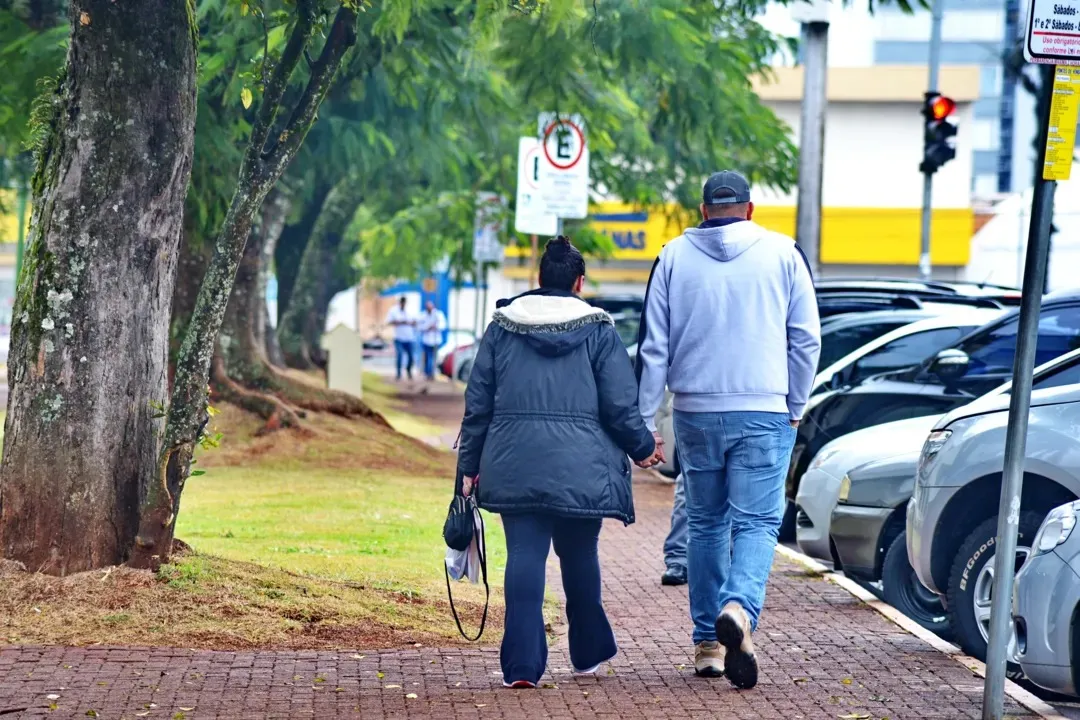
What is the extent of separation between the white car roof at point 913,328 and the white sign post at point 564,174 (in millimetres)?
2702

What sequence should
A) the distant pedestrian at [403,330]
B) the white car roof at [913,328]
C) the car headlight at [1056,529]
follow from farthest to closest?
1. the distant pedestrian at [403,330]
2. the white car roof at [913,328]
3. the car headlight at [1056,529]

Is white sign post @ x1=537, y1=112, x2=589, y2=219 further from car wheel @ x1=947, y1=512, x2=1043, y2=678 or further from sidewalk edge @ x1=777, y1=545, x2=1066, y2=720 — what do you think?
car wheel @ x1=947, y1=512, x2=1043, y2=678

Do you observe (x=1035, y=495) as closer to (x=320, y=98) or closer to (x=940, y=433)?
(x=940, y=433)

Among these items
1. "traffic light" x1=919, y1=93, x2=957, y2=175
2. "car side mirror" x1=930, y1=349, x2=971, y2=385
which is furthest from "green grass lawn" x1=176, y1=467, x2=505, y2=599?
"traffic light" x1=919, y1=93, x2=957, y2=175

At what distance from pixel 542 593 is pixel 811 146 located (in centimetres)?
1254

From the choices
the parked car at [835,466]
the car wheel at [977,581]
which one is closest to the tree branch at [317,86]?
the parked car at [835,466]

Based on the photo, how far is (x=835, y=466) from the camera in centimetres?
957

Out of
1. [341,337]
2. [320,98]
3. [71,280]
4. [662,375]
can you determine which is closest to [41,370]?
[71,280]

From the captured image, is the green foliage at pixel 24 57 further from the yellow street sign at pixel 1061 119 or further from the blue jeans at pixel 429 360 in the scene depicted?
the blue jeans at pixel 429 360

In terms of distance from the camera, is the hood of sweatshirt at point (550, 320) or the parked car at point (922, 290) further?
the parked car at point (922, 290)

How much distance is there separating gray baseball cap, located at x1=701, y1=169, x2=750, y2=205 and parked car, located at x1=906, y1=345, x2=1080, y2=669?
1600mm

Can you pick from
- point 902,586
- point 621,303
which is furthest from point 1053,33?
point 621,303

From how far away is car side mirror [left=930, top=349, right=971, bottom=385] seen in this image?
33.6ft

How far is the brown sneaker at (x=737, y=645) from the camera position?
6.36 meters
